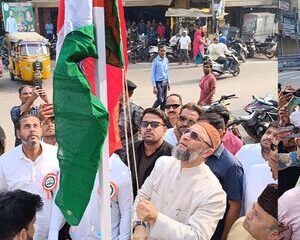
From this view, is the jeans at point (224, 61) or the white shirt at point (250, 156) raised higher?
the white shirt at point (250, 156)

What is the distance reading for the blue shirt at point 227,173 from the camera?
3.24m

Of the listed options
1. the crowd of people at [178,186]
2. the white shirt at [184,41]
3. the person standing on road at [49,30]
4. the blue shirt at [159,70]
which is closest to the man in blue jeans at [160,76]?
the blue shirt at [159,70]

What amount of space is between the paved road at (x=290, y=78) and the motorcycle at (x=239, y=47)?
1786 cm

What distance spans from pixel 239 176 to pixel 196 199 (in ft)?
2.24

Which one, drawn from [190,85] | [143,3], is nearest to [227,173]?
[190,85]

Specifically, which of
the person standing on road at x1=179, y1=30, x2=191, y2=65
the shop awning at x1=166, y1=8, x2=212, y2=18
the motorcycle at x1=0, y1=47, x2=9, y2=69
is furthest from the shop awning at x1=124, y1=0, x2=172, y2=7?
the motorcycle at x1=0, y1=47, x2=9, y2=69

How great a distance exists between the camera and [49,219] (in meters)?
3.42

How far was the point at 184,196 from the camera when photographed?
280 cm

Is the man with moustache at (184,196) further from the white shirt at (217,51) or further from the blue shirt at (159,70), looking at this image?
the white shirt at (217,51)

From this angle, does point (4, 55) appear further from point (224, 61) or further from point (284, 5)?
point (284, 5)

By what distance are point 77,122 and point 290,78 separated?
37.6 inches

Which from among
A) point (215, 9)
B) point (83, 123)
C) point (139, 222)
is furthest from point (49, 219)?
point (215, 9)

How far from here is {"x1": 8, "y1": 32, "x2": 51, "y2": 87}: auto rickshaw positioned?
15.5 meters

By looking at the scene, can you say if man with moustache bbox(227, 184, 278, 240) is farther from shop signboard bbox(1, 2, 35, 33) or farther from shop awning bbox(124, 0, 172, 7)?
shop awning bbox(124, 0, 172, 7)
